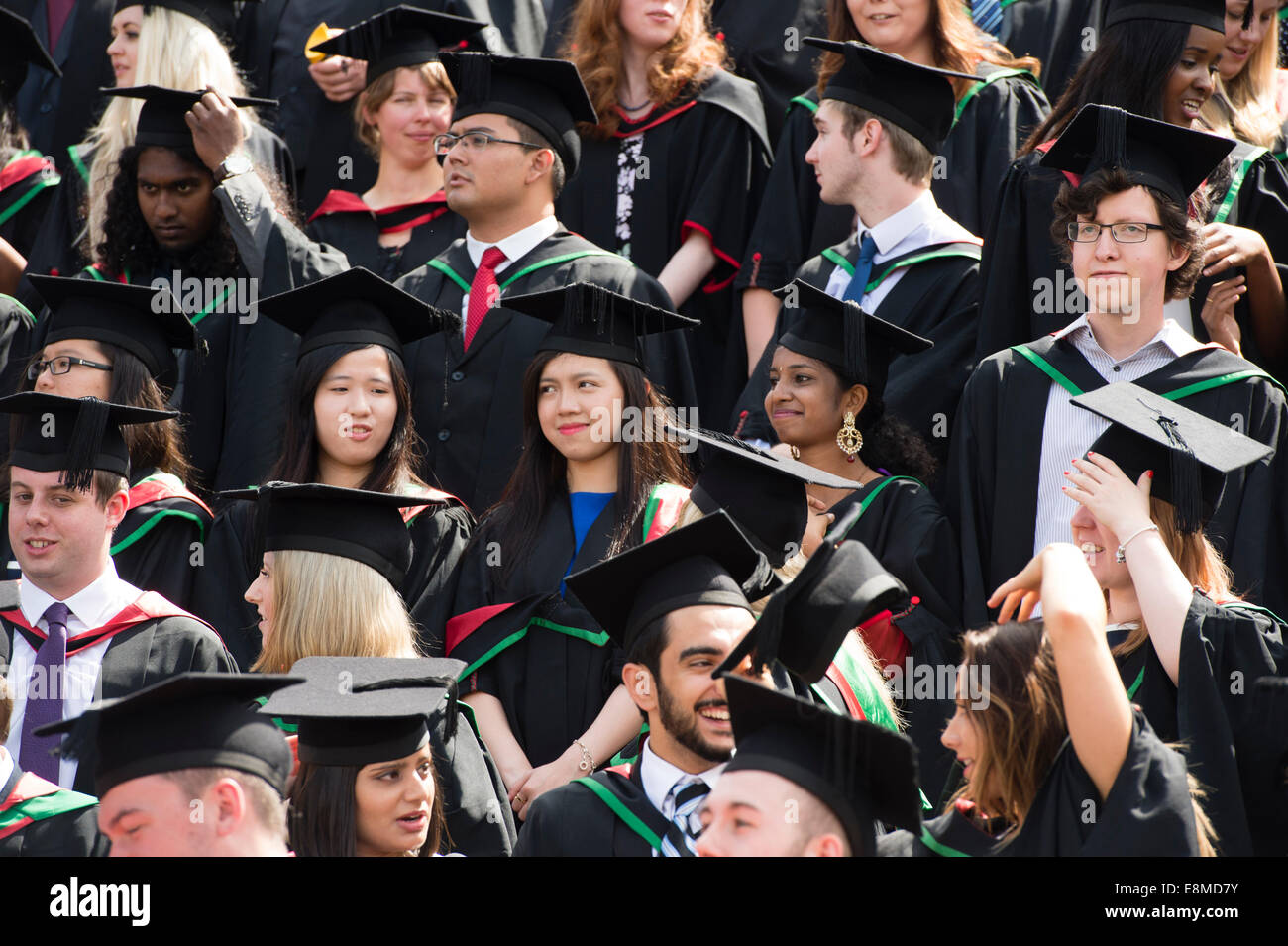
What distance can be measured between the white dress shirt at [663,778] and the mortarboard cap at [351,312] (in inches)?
86.0

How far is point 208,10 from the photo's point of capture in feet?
24.1

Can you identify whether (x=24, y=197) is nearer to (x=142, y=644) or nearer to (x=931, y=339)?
(x=142, y=644)

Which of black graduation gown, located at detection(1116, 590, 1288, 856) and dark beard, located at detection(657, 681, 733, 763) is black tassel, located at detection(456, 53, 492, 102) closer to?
dark beard, located at detection(657, 681, 733, 763)

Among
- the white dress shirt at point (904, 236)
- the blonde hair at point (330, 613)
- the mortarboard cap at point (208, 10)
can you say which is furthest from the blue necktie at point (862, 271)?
the mortarboard cap at point (208, 10)

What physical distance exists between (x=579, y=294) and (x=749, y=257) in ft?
4.66

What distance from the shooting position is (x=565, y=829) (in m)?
3.93

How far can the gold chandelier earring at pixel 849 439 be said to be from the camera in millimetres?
5422

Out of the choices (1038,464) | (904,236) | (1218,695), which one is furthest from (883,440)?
(1218,695)

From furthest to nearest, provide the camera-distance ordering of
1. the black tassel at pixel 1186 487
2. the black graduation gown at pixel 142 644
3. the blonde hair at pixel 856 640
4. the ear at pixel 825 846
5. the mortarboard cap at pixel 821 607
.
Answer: the black graduation gown at pixel 142 644 < the blonde hair at pixel 856 640 < the black tassel at pixel 1186 487 < the mortarboard cap at pixel 821 607 < the ear at pixel 825 846

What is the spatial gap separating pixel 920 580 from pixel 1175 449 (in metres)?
1.00

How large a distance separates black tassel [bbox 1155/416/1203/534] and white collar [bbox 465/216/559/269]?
2.73 meters

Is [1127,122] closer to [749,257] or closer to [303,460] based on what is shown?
[749,257]

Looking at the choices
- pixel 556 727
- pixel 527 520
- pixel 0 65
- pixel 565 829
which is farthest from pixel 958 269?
pixel 0 65

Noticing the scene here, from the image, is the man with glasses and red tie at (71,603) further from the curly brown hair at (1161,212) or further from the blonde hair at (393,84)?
the curly brown hair at (1161,212)
